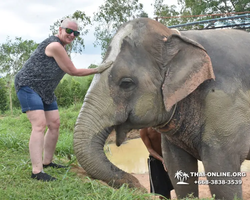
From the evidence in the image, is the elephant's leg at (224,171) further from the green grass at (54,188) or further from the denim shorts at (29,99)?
the denim shorts at (29,99)

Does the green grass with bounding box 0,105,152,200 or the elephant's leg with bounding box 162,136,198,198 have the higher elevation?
the green grass with bounding box 0,105,152,200

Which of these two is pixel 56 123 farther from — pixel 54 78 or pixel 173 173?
pixel 173 173

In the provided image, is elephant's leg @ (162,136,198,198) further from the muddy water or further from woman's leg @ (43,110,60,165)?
the muddy water

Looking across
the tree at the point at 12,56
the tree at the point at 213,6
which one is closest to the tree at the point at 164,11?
the tree at the point at 213,6

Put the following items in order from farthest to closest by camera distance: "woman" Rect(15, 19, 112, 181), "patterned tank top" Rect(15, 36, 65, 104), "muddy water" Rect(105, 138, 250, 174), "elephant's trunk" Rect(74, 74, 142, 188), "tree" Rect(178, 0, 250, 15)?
"tree" Rect(178, 0, 250, 15) < "muddy water" Rect(105, 138, 250, 174) < "patterned tank top" Rect(15, 36, 65, 104) < "woman" Rect(15, 19, 112, 181) < "elephant's trunk" Rect(74, 74, 142, 188)

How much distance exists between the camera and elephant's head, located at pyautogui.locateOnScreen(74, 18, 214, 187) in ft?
10.2

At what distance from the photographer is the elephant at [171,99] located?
10.3 ft

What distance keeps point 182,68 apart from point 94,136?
1.05 meters

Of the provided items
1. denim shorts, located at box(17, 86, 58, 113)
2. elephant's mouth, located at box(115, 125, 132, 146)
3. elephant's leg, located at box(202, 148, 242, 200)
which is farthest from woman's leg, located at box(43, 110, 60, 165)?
elephant's leg, located at box(202, 148, 242, 200)

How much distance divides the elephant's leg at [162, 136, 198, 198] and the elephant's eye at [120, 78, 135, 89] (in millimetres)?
1193

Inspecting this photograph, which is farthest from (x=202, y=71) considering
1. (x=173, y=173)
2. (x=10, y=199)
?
(x=10, y=199)

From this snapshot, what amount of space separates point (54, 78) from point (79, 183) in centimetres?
119

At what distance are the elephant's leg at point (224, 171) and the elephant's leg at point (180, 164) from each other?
60 centimetres

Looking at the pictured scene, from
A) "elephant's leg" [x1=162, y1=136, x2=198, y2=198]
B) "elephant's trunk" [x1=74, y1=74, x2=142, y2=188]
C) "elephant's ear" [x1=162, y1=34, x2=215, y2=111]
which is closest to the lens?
"elephant's trunk" [x1=74, y1=74, x2=142, y2=188]
